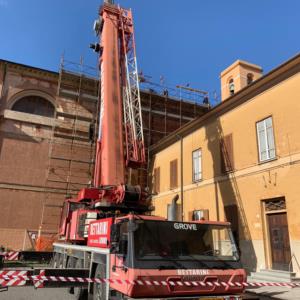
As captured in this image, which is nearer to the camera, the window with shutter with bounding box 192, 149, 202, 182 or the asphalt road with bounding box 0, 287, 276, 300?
the asphalt road with bounding box 0, 287, 276, 300

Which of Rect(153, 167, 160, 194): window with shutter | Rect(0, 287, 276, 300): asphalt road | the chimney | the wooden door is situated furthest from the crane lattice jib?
the chimney

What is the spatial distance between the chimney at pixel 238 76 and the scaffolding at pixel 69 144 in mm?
12016

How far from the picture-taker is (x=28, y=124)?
24672 mm

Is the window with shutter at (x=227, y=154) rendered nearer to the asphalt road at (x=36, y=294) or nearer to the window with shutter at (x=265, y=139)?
the window with shutter at (x=265, y=139)

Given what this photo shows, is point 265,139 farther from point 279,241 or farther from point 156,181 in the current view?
point 156,181

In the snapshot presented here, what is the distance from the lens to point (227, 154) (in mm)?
17297

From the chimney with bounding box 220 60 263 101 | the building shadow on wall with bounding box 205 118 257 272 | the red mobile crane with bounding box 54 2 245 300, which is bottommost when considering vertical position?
the red mobile crane with bounding box 54 2 245 300

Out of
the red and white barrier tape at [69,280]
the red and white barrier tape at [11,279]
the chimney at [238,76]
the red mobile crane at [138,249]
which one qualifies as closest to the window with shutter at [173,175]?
the chimney at [238,76]

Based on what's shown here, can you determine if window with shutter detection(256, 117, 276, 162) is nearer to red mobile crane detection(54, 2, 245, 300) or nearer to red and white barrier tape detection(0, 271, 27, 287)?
red mobile crane detection(54, 2, 245, 300)

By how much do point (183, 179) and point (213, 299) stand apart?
50.2 feet

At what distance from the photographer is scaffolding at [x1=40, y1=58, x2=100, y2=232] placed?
23531 mm

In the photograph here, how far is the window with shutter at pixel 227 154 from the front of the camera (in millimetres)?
17031

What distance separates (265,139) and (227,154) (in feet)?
8.58

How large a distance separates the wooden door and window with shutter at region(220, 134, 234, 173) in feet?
11.3
